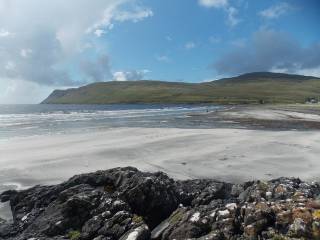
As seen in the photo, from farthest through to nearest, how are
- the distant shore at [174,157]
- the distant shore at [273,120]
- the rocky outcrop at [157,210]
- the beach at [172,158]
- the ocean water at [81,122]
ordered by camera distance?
the ocean water at [81,122]
the distant shore at [273,120]
the distant shore at [174,157]
the beach at [172,158]
the rocky outcrop at [157,210]

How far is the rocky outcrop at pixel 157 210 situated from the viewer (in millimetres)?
10570

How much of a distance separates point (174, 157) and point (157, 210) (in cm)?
1293

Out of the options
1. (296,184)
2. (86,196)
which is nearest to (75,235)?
(86,196)

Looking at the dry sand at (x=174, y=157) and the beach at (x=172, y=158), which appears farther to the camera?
the dry sand at (x=174, y=157)

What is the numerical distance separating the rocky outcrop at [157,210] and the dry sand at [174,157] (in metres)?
4.33

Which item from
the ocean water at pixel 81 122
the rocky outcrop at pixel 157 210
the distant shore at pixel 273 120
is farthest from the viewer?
the ocean water at pixel 81 122

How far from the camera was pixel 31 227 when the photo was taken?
1341cm

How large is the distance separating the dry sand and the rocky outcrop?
4327 mm

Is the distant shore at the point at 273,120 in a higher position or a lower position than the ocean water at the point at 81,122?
lower

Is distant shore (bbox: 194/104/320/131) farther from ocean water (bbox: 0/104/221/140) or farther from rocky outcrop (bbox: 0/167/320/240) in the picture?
rocky outcrop (bbox: 0/167/320/240)

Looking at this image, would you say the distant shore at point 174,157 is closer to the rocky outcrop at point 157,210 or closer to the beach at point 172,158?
the beach at point 172,158

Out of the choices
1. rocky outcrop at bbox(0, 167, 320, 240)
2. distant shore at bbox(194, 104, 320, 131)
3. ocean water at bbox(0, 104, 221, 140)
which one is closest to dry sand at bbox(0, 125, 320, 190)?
rocky outcrop at bbox(0, 167, 320, 240)

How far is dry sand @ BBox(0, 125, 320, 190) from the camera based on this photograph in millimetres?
21531

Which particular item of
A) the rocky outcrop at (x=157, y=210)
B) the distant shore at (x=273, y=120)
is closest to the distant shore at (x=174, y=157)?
the rocky outcrop at (x=157, y=210)
